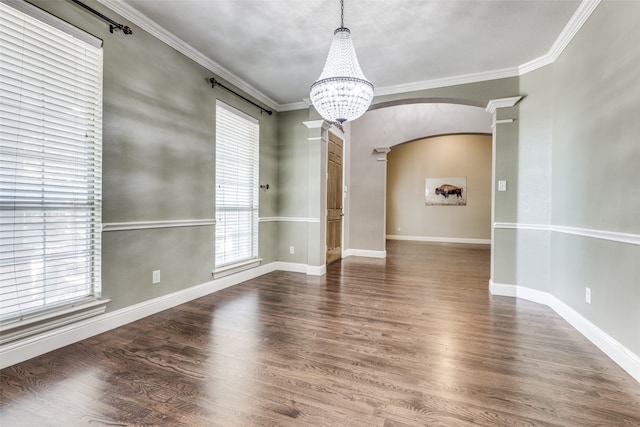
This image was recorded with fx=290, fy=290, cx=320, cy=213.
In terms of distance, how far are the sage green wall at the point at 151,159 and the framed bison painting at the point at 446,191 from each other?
282 inches

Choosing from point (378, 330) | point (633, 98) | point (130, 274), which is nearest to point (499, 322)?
point (378, 330)

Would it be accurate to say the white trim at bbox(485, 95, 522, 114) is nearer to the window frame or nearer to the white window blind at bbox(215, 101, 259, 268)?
the white window blind at bbox(215, 101, 259, 268)

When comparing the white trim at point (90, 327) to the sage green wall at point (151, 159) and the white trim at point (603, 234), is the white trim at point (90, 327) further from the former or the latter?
the white trim at point (603, 234)

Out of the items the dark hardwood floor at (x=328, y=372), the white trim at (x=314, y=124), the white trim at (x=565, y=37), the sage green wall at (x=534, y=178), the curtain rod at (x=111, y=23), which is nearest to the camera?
the dark hardwood floor at (x=328, y=372)

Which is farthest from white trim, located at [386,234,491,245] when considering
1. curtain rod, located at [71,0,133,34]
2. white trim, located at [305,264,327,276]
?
curtain rod, located at [71,0,133,34]

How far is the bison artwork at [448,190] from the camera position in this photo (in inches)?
343

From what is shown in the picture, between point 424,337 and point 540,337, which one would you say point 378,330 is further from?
point 540,337

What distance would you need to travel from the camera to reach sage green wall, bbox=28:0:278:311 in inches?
93.4

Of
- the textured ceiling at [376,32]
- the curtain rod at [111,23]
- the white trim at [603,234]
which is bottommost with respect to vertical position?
the white trim at [603,234]

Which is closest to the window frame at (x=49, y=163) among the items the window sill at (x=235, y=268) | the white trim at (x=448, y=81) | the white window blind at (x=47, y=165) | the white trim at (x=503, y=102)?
the white window blind at (x=47, y=165)

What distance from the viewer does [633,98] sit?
1850mm

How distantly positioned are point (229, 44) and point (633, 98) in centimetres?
331

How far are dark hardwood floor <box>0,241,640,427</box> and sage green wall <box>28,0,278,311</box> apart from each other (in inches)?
17.8

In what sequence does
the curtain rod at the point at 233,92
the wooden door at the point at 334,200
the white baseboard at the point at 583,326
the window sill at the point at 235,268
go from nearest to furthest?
the white baseboard at the point at 583,326 → the curtain rod at the point at 233,92 → the window sill at the point at 235,268 → the wooden door at the point at 334,200
